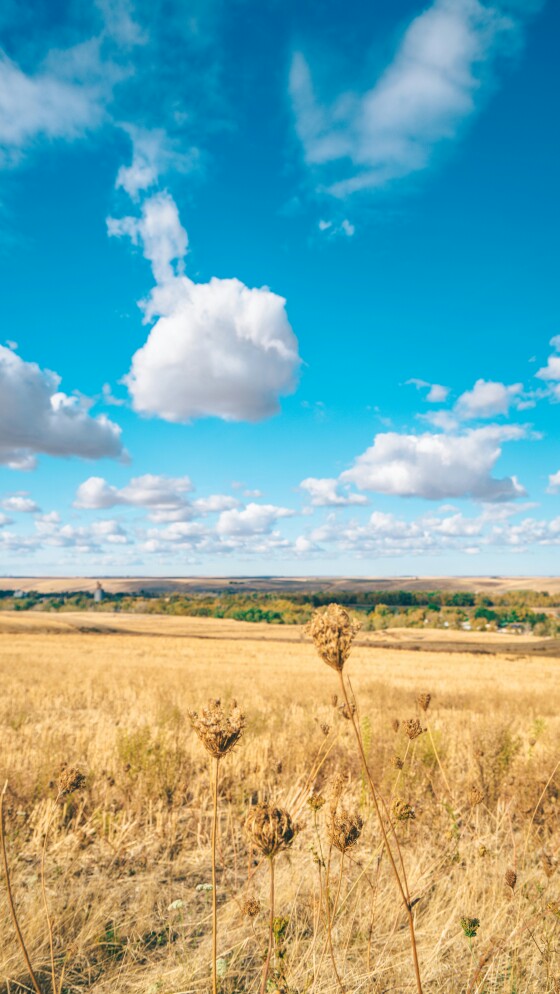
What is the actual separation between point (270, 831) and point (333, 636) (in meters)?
0.73

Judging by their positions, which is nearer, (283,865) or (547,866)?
(547,866)

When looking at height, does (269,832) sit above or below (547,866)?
above

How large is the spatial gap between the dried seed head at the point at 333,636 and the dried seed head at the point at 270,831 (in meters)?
0.58

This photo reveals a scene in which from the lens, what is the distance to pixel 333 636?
2148 millimetres

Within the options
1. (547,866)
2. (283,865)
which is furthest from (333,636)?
(283,865)

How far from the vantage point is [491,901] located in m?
3.68

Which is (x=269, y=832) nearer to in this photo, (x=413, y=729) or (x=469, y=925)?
(x=469, y=925)

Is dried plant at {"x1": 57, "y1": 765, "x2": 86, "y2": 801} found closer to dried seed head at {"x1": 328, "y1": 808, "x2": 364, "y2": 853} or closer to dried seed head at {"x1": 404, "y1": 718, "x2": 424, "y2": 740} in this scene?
dried seed head at {"x1": 328, "y1": 808, "x2": 364, "y2": 853}

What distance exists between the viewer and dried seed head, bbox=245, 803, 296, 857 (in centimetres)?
188

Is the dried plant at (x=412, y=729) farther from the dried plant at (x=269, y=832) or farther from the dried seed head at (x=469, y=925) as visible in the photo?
the dried plant at (x=269, y=832)

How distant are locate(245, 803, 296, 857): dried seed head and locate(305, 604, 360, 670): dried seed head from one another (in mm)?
578

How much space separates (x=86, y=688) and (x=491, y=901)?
1507 cm

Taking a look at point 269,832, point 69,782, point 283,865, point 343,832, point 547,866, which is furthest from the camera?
point 283,865

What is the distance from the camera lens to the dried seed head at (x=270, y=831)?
1.88m
